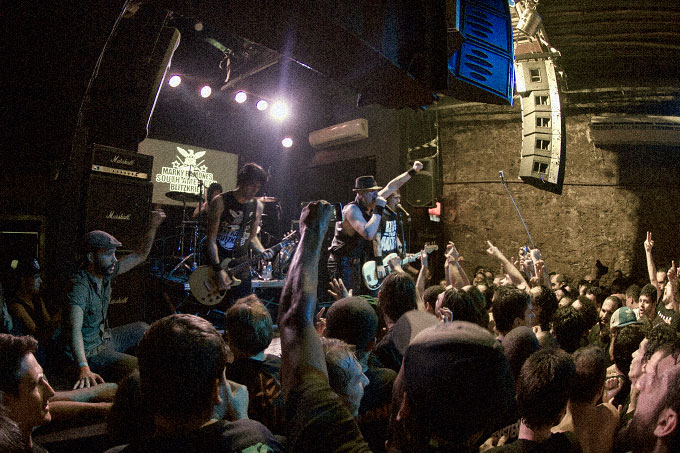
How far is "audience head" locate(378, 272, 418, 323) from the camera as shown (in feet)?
7.97

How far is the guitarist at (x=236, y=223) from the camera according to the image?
4.79m

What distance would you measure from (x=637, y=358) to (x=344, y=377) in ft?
5.14

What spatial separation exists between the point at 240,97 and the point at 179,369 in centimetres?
883

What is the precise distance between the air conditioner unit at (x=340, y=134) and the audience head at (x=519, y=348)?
7.85m

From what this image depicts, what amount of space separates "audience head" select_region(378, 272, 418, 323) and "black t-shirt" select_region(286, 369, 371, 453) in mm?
1695

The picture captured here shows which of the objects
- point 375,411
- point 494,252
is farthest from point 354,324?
point 494,252

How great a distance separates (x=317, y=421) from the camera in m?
0.73

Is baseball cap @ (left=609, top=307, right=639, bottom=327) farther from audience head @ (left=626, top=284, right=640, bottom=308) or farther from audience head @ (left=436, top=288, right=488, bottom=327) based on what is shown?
audience head @ (left=626, top=284, right=640, bottom=308)

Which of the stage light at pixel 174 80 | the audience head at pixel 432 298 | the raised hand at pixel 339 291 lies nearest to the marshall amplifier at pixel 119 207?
the raised hand at pixel 339 291

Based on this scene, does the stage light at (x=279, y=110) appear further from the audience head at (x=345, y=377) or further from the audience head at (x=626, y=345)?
the audience head at (x=345, y=377)

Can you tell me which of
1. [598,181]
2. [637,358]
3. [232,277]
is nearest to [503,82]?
[637,358]

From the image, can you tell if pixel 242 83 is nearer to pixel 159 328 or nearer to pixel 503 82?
pixel 503 82

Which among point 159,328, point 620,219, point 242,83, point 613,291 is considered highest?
point 242,83

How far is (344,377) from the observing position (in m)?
1.41
